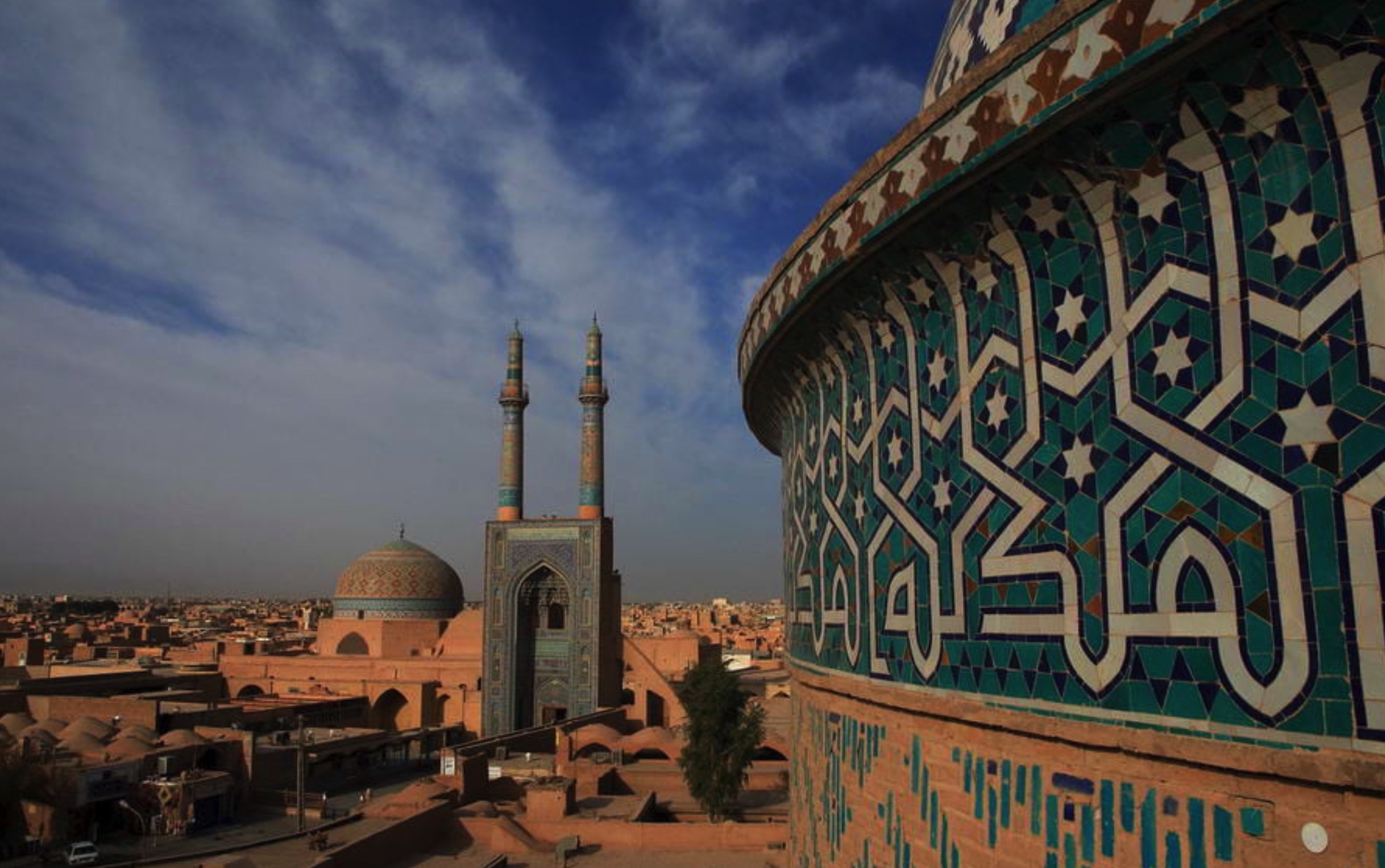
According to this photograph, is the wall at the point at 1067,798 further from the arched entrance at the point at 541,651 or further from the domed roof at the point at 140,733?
the arched entrance at the point at 541,651

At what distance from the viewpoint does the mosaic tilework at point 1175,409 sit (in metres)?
1.50

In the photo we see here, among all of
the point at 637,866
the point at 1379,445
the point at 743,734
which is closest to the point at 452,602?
the point at 743,734

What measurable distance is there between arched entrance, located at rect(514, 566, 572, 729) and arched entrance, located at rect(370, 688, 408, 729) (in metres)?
3.63

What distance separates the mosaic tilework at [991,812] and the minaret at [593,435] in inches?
869

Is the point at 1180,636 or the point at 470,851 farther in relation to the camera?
the point at 470,851

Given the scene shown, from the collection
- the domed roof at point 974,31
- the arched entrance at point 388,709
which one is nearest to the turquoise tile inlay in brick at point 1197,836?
the domed roof at point 974,31

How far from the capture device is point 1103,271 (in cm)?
193

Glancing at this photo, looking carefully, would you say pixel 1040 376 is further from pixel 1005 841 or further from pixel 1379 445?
pixel 1005 841

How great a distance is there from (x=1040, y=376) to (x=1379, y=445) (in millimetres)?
684

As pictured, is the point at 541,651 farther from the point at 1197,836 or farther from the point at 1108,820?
the point at 1197,836

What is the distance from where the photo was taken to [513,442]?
2680 cm

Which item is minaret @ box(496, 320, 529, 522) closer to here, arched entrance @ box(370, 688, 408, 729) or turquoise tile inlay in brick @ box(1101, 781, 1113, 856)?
arched entrance @ box(370, 688, 408, 729)

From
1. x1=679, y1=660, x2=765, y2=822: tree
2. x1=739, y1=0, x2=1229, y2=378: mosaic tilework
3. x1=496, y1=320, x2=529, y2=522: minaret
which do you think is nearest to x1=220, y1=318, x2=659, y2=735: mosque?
x1=496, y1=320, x2=529, y2=522: minaret

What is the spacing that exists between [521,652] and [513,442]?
5450 millimetres
